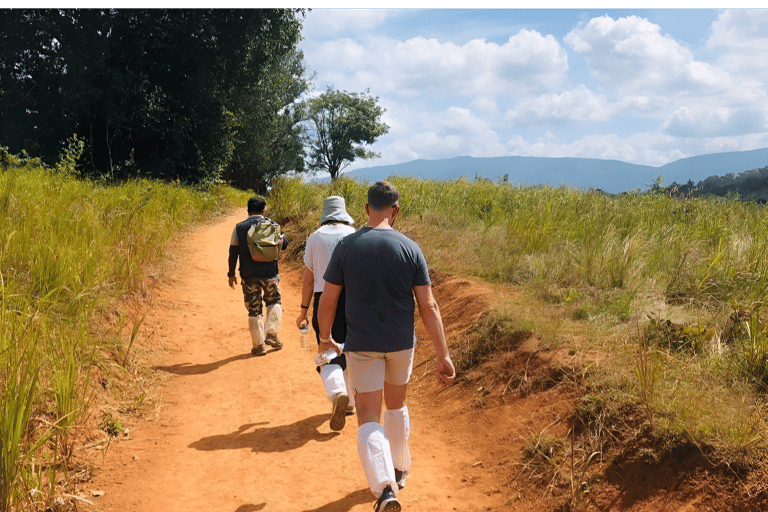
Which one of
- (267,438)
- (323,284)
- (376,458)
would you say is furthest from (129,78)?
(376,458)

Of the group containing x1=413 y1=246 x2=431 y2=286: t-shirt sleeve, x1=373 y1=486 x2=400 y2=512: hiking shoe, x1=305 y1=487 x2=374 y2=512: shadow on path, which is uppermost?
x1=413 y1=246 x2=431 y2=286: t-shirt sleeve

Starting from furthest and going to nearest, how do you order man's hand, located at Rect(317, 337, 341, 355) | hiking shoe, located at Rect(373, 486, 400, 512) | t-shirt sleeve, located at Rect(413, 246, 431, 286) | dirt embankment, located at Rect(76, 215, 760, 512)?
1. dirt embankment, located at Rect(76, 215, 760, 512)
2. man's hand, located at Rect(317, 337, 341, 355)
3. t-shirt sleeve, located at Rect(413, 246, 431, 286)
4. hiking shoe, located at Rect(373, 486, 400, 512)

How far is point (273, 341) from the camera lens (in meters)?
7.30

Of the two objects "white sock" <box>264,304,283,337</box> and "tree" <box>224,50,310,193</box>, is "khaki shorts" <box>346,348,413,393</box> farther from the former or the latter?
"tree" <box>224,50,310,193</box>

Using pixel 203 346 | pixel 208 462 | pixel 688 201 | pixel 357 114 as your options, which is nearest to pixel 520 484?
pixel 208 462

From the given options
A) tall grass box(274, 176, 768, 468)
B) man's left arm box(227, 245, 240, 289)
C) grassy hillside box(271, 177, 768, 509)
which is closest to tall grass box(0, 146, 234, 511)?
man's left arm box(227, 245, 240, 289)

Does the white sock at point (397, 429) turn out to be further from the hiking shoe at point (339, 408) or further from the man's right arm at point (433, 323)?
the hiking shoe at point (339, 408)

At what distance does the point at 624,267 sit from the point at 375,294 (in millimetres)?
4762

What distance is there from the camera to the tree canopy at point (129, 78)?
18828 mm

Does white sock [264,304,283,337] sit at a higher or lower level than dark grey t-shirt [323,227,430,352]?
lower

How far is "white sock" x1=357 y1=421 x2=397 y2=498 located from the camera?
321cm

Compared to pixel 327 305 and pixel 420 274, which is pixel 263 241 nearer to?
pixel 327 305

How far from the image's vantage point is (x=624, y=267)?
6.86 m

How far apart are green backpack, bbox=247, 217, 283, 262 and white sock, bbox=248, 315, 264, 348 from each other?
0.85 m
